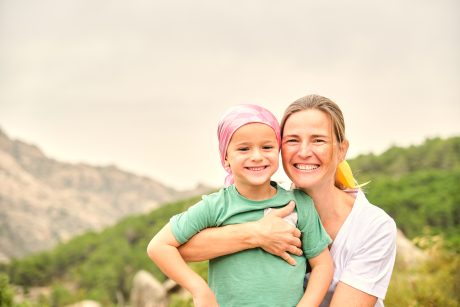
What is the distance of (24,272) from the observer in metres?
40.1

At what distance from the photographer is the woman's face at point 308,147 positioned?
2811 mm

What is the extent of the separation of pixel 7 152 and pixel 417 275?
89061 mm

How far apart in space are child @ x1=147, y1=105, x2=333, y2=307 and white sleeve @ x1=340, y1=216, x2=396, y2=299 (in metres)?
0.14

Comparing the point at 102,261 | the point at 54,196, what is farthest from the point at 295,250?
the point at 54,196

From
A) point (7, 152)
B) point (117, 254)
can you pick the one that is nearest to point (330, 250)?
point (117, 254)

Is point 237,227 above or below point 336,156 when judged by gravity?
below

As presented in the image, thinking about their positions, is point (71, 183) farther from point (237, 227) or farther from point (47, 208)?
point (237, 227)

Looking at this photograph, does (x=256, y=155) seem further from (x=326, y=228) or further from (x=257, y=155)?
(x=326, y=228)

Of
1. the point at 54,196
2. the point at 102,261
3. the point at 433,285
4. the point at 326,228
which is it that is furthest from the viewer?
the point at 54,196

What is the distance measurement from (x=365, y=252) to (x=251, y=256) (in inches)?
23.8

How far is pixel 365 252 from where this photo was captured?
2.79 metres

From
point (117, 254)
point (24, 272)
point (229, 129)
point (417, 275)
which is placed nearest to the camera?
point (229, 129)

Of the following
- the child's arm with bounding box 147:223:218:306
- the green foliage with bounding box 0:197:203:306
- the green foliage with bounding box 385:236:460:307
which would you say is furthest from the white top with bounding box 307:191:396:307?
the green foliage with bounding box 0:197:203:306

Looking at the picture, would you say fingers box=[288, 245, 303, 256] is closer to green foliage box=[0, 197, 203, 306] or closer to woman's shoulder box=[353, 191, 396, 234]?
woman's shoulder box=[353, 191, 396, 234]
